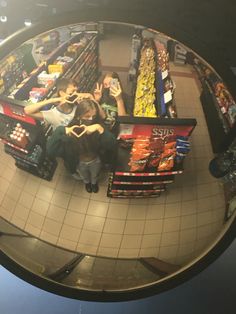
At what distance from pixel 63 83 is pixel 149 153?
31 centimetres

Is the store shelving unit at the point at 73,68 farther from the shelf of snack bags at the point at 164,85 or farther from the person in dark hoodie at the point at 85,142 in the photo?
the shelf of snack bags at the point at 164,85

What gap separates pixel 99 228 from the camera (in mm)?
1323

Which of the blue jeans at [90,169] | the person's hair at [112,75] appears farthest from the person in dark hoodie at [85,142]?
the person's hair at [112,75]

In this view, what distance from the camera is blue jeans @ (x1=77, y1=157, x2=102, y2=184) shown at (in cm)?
120

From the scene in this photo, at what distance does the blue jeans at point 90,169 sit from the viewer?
47.1 inches

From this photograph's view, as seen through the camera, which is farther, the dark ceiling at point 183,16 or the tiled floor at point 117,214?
the tiled floor at point 117,214

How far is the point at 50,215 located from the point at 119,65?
53 cm

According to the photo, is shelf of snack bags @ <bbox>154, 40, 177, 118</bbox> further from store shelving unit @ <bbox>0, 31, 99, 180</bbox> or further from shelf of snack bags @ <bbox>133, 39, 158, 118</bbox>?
store shelving unit @ <bbox>0, 31, 99, 180</bbox>

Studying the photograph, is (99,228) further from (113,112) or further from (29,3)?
(29,3)

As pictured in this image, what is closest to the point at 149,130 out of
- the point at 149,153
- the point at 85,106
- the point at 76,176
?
the point at 149,153

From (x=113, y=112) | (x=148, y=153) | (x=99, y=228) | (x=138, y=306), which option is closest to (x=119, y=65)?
(x=113, y=112)

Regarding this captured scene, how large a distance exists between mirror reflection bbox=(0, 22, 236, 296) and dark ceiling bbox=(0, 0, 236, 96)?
39mm

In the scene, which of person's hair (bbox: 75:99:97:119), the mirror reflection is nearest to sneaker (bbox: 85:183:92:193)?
the mirror reflection

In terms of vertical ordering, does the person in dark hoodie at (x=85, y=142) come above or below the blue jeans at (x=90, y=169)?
above
